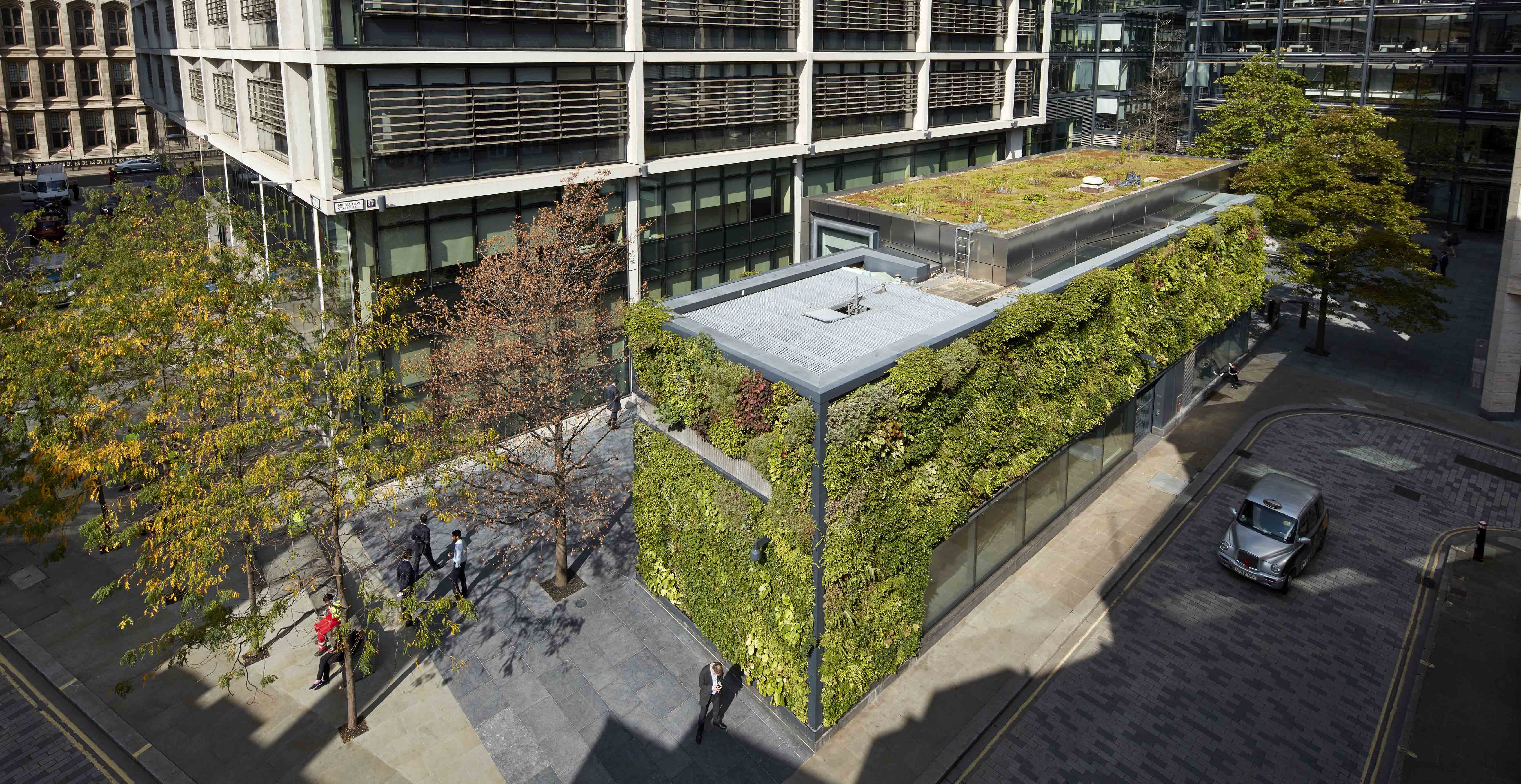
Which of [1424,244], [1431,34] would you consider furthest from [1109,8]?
[1424,244]

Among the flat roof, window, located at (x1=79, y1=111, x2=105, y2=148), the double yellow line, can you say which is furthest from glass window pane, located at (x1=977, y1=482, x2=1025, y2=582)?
window, located at (x1=79, y1=111, x2=105, y2=148)

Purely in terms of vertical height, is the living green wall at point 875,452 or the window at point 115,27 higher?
the window at point 115,27

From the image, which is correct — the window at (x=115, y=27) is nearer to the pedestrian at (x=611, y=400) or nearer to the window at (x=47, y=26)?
the window at (x=47, y=26)

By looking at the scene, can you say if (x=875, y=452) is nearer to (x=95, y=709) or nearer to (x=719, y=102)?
(x=95, y=709)

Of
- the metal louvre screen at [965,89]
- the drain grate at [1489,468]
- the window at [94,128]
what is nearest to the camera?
the drain grate at [1489,468]

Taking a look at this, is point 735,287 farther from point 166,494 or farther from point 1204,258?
point 1204,258

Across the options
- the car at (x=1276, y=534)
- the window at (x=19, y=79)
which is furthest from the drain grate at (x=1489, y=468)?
the window at (x=19, y=79)

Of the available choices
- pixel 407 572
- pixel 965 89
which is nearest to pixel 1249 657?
pixel 407 572
